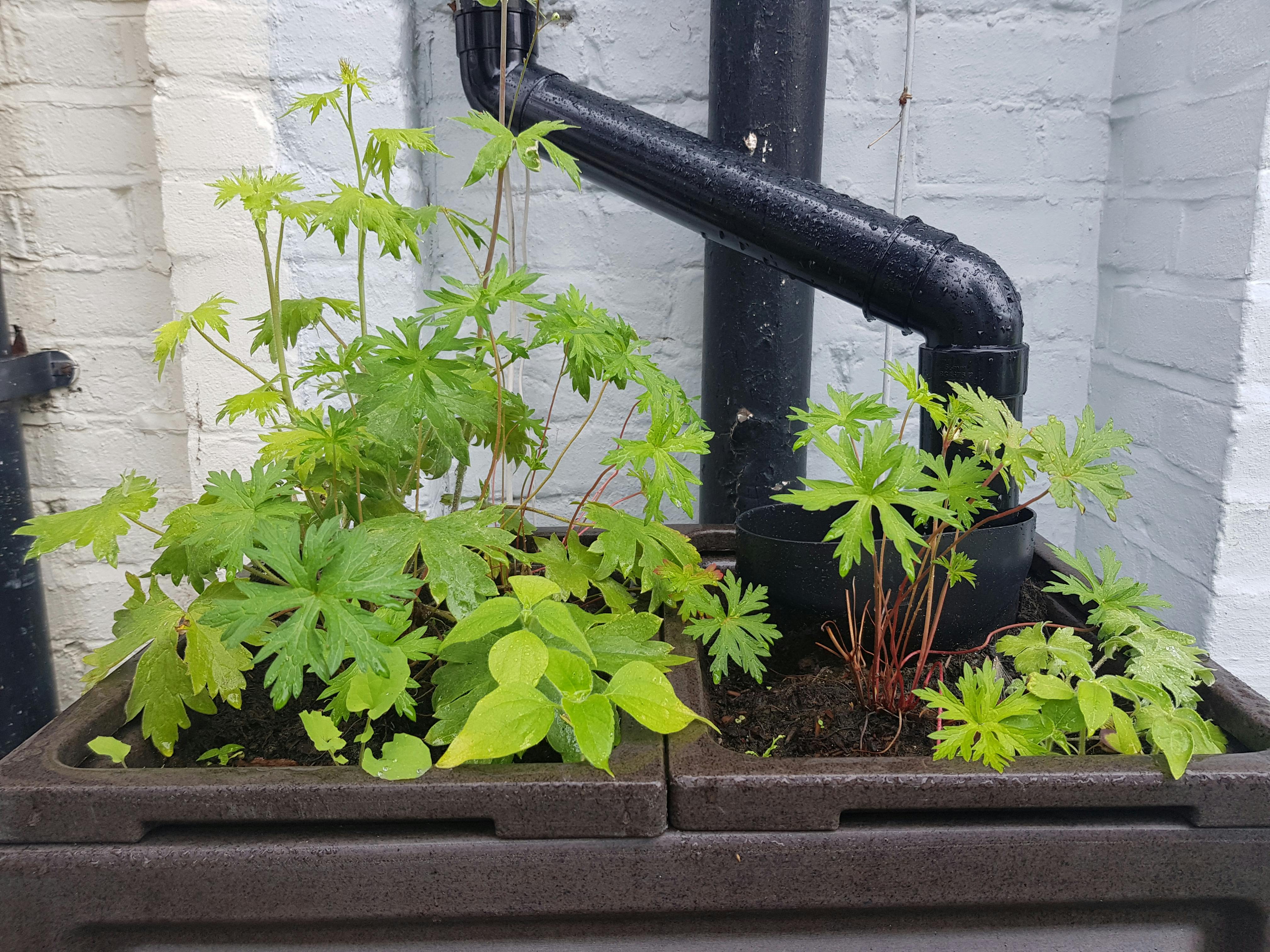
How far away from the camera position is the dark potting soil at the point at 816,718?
70cm

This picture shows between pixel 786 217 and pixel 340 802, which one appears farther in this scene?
pixel 786 217

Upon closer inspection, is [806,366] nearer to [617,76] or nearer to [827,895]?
[617,76]

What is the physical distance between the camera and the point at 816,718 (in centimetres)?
74

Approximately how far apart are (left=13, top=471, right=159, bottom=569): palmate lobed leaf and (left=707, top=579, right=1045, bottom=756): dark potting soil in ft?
1.70

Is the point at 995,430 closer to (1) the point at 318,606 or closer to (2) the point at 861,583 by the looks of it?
(2) the point at 861,583

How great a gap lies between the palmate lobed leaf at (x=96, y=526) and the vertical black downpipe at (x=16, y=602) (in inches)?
25.0

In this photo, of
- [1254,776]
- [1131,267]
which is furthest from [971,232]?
[1254,776]

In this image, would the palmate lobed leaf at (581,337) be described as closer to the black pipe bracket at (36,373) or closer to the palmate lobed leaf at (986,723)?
the palmate lobed leaf at (986,723)

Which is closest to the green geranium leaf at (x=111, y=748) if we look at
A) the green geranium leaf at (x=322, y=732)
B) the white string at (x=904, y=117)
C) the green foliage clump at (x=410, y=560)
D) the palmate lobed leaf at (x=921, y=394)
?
the green foliage clump at (x=410, y=560)

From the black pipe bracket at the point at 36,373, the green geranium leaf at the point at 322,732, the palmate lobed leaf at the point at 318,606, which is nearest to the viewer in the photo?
the palmate lobed leaf at the point at 318,606

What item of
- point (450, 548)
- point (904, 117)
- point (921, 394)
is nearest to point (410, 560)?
point (450, 548)

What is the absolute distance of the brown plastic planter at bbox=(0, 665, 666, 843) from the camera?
56cm

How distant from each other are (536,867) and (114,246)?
118 centimetres

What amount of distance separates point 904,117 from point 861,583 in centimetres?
80
